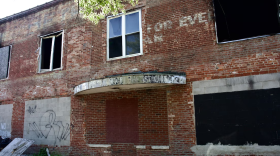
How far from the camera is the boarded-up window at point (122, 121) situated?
317 inches

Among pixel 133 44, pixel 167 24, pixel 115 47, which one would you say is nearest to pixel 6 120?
pixel 115 47

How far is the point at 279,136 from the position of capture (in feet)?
19.7

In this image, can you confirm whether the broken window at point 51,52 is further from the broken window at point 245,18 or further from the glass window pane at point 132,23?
the broken window at point 245,18

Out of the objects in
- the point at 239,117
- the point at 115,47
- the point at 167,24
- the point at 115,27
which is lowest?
the point at 239,117

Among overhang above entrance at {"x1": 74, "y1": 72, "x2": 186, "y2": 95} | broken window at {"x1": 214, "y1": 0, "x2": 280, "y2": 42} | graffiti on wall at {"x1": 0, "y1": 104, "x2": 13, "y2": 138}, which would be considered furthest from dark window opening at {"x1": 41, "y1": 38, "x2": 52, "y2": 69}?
broken window at {"x1": 214, "y1": 0, "x2": 280, "y2": 42}

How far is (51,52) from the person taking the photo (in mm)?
10742

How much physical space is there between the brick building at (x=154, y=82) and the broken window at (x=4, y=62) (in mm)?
1272

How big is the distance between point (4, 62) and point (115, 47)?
7.38m

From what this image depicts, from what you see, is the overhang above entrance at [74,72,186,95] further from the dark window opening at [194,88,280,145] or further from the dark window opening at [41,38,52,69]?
the dark window opening at [41,38,52,69]

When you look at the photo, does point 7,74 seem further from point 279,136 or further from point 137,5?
point 279,136

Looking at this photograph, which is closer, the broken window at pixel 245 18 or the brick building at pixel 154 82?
the brick building at pixel 154 82

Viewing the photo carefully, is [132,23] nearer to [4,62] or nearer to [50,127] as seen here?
[50,127]

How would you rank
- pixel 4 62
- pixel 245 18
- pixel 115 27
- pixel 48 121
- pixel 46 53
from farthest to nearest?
pixel 4 62, pixel 46 53, pixel 48 121, pixel 115 27, pixel 245 18

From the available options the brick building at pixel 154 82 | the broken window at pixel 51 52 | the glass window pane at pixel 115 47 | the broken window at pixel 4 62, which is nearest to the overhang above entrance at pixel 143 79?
the brick building at pixel 154 82
